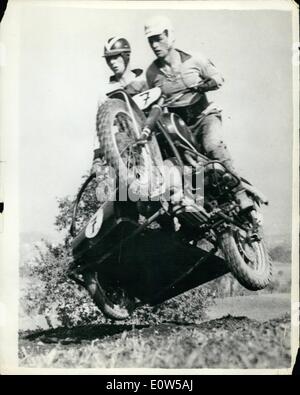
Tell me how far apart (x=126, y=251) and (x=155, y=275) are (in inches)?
10.0

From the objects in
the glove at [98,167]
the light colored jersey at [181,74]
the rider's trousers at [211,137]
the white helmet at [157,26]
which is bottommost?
the glove at [98,167]

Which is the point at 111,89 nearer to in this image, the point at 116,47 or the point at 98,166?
the point at 116,47

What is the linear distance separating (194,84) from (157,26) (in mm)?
460

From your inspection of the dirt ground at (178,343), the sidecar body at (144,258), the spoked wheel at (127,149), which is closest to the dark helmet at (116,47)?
the spoked wheel at (127,149)

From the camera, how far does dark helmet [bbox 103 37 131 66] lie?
4.29 metres

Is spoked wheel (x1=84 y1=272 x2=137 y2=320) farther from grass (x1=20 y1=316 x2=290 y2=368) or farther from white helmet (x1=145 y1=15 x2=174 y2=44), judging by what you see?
white helmet (x1=145 y1=15 x2=174 y2=44)

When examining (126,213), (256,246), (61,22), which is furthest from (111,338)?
(61,22)

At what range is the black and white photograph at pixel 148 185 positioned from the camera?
4293 mm

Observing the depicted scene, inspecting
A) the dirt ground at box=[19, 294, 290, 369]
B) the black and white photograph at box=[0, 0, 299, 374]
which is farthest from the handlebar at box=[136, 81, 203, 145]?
the dirt ground at box=[19, 294, 290, 369]

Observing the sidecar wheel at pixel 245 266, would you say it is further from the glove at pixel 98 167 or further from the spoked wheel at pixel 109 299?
the glove at pixel 98 167

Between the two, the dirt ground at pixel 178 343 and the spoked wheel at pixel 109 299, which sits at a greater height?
the spoked wheel at pixel 109 299

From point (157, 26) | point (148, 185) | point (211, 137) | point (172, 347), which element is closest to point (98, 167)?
point (148, 185)

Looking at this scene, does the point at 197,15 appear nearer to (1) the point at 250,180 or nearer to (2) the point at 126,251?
(1) the point at 250,180

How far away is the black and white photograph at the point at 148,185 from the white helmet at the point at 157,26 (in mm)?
14
